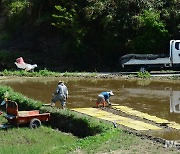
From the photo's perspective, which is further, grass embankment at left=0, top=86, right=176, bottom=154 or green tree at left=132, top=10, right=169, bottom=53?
green tree at left=132, top=10, right=169, bottom=53

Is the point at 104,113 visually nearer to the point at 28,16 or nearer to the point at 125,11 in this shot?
the point at 125,11

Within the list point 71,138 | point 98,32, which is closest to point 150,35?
point 98,32

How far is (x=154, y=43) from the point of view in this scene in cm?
3859

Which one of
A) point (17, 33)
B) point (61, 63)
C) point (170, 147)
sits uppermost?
point (17, 33)

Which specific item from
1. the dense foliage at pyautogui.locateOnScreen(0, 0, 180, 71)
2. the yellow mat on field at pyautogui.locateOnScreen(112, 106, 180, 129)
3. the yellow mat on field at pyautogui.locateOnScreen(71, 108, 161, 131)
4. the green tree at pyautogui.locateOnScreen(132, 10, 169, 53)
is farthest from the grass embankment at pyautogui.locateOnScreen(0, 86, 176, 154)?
the dense foliage at pyautogui.locateOnScreen(0, 0, 180, 71)

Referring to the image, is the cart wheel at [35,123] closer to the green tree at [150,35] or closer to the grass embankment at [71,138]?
the grass embankment at [71,138]


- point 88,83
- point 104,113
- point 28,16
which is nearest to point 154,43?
point 88,83

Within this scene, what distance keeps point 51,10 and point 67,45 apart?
493 centimetres

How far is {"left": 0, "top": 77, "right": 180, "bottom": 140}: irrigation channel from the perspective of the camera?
20266 mm

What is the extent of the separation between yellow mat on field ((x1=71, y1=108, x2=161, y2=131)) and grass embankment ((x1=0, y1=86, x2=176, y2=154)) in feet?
3.47

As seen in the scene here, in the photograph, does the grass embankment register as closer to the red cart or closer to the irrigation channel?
the red cart

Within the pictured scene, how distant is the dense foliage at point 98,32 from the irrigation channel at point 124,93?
8707 mm

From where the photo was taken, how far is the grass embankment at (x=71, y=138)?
13.8 m

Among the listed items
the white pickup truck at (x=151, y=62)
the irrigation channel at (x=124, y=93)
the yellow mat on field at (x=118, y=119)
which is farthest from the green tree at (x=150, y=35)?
the yellow mat on field at (x=118, y=119)
